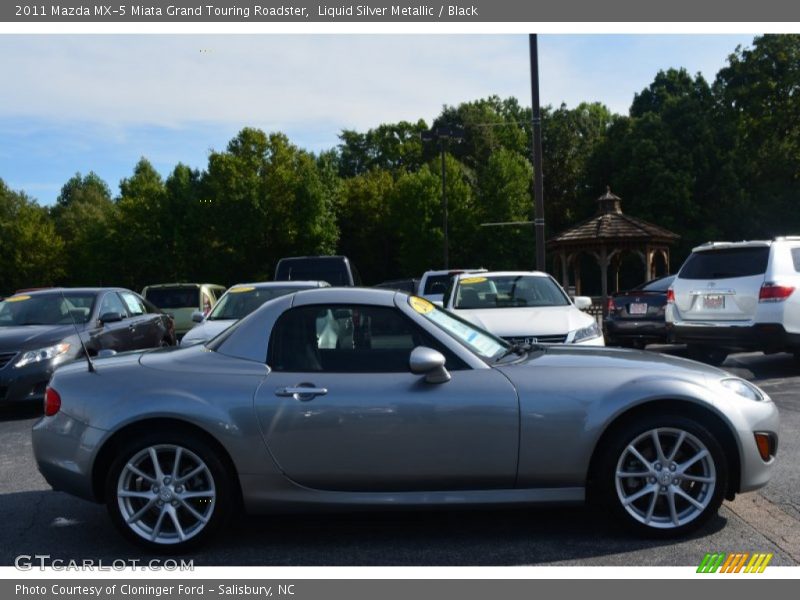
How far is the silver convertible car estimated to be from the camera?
421 cm

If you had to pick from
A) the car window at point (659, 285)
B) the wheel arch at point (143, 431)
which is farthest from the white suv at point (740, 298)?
the wheel arch at point (143, 431)

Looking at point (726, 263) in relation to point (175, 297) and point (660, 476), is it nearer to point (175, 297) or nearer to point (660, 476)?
point (660, 476)

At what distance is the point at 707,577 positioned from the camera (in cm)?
379

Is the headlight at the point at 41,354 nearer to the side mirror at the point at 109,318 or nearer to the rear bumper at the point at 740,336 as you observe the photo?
the side mirror at the point at 109,318

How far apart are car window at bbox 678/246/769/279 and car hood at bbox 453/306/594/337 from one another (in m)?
2.05

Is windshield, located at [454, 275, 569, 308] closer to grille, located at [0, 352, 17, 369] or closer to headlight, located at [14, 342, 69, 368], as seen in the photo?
headlight, located at [14, 342, 69, 368]

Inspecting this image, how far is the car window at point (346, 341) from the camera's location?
4418 mm

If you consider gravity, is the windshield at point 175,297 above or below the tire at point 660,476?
above

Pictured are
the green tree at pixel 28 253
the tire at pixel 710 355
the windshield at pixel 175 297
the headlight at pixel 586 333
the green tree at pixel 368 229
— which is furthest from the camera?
the green tree at pixel 28 253

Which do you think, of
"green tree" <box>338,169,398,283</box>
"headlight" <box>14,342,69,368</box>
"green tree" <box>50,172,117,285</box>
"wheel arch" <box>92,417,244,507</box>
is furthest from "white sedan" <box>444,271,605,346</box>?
"green tree" <box>338,169,398,283</box>

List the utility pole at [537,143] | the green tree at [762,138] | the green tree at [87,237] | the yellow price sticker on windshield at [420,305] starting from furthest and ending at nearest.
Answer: the green tree at [87,237]
the green tree at [762,138]
the utility pole at [537,143]
the yellow price sticker on windshield at [420,305]

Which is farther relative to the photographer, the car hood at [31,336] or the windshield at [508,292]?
the windshield at [508,292]

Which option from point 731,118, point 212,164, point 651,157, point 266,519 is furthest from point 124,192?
point 266,519

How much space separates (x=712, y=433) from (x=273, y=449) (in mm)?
2464
